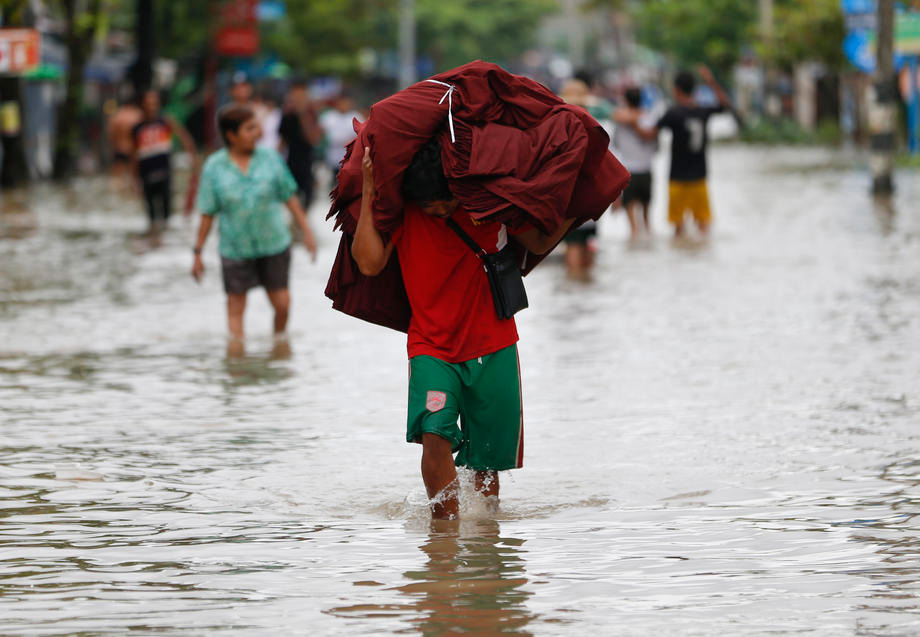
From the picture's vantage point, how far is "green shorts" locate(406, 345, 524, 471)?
6094 mm

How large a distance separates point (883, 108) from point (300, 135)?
325 inches

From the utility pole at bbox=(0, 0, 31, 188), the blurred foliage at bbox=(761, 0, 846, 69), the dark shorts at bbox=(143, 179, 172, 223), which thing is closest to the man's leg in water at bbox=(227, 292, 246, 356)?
the dark shorts at bbox=(143, 179, 172, 223)

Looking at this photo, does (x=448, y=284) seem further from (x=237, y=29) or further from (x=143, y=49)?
(x=237, y=29)

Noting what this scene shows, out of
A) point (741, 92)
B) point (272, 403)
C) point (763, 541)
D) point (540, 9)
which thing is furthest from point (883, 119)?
point (540, 9)

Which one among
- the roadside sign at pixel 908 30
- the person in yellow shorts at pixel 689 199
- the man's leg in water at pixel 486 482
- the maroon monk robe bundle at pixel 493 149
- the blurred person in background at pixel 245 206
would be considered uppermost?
the roadside sign at pixel 908 30

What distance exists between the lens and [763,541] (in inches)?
242

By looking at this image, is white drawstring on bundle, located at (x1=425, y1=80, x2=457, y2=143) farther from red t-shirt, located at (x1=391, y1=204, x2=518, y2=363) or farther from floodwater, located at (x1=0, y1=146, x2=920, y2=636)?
floodwater, located at (x1=0, y1=146, x2=920, y2=636)

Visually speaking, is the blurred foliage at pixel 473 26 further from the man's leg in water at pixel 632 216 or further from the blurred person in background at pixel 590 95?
the blurred person in background at pixel 590 95

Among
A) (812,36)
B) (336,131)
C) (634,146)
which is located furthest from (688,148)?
(812,36)

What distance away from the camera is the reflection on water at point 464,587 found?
5.19 meters

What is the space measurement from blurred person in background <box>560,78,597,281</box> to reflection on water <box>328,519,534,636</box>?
382 inches

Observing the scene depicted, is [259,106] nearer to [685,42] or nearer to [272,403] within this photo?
[272,403]

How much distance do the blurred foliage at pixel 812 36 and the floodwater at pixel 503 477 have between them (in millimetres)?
33051

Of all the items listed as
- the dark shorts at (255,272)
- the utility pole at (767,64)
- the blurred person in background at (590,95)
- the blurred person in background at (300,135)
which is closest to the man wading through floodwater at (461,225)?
the dark shorts at (255,272)
